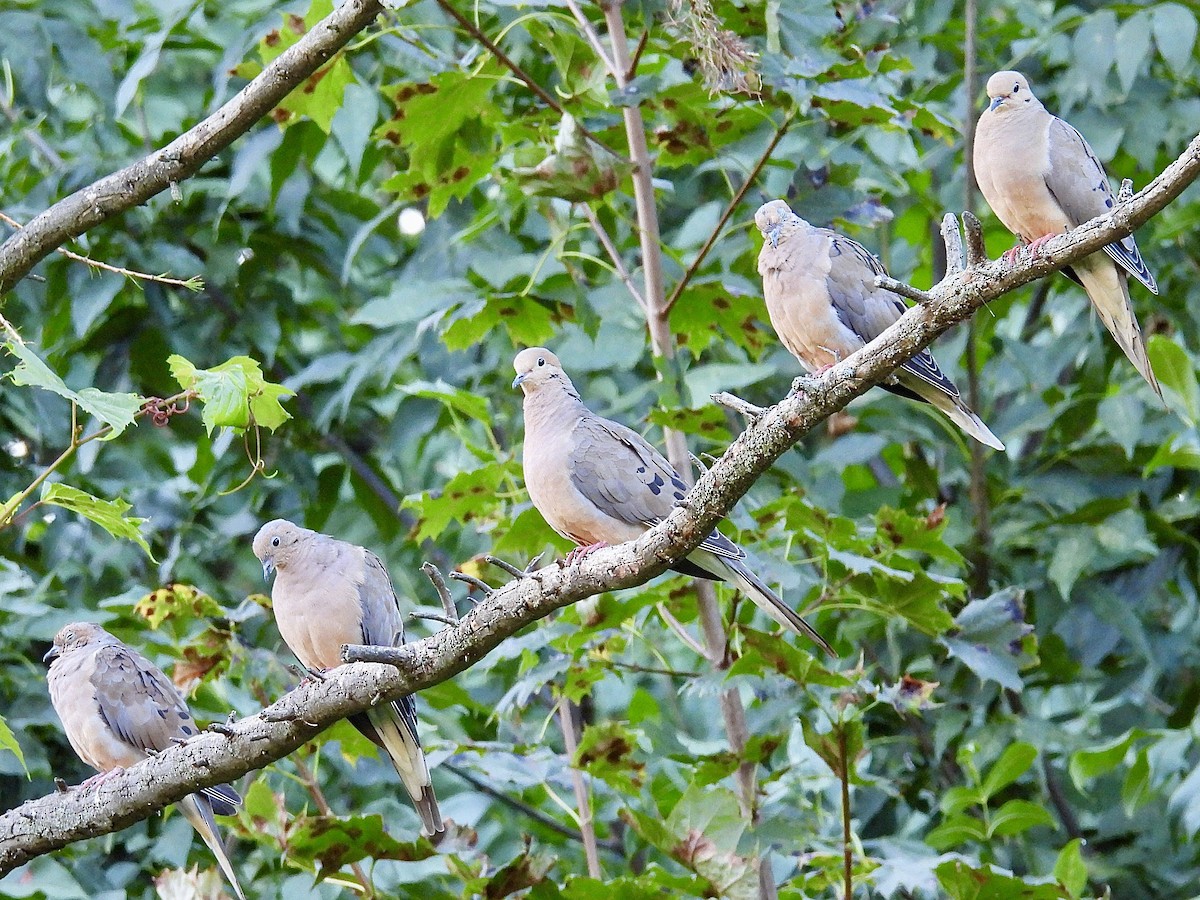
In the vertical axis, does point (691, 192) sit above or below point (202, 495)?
above

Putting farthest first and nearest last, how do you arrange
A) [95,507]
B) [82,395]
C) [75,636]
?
1. [75,636]
2. [95,507]
3. [82,395]

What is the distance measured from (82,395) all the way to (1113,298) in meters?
2.19

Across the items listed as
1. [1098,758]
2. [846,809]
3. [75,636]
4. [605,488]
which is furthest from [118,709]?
[1098,758]

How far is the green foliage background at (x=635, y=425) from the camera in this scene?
12.9 feet

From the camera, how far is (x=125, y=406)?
2922 millimetres

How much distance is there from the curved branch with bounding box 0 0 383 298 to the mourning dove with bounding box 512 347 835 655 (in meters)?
1.03

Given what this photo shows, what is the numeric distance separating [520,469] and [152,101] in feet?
10.3

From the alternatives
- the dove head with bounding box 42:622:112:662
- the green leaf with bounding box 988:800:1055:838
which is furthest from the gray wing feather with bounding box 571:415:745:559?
the dove head with bounding box 42:622:112:662

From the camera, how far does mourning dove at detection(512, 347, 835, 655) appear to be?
3.47 m

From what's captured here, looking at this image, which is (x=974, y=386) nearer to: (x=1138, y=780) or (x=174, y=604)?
(x=1138, y=780)

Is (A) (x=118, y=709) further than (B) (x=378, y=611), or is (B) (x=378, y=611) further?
(A) (x=118, y=709)

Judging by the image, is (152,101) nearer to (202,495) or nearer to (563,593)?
(202,495)

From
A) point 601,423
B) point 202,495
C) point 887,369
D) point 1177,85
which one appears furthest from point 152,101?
point 887,369

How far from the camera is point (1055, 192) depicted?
3.42 metres
